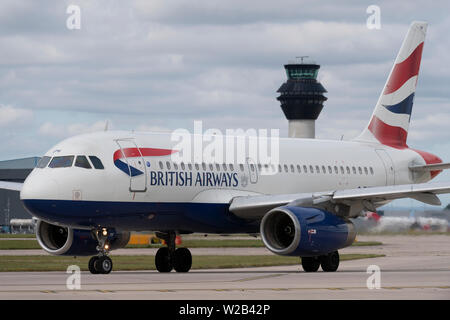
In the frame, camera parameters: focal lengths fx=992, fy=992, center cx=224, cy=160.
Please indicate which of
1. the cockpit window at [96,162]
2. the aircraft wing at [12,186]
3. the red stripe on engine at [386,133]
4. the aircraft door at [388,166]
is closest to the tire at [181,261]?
the cockpit window at [96,162]

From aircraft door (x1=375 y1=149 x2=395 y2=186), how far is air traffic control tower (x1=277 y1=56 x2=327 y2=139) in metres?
83.7

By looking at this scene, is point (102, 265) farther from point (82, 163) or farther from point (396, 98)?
point (396, 98)

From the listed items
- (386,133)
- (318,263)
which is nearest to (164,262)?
(318,263)

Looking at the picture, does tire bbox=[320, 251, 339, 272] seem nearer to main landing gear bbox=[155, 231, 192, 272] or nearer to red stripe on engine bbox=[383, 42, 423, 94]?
main landing gear bbox=[155, 231, 192, 272]

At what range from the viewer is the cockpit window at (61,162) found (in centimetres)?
3102

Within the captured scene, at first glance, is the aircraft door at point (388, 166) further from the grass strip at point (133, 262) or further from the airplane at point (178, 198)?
the grass strip at point (133, 262)

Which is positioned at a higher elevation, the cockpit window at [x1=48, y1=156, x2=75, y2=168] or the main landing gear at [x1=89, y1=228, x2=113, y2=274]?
the cockpit window at [x1=48, y1=156, x2=75, y2=168]

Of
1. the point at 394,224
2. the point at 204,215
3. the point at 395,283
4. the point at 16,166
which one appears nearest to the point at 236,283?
the point at 395,283

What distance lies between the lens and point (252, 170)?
3616cm

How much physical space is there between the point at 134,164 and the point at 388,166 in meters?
13.7

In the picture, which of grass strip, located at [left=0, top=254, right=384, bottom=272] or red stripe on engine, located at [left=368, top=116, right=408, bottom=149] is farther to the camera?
red stripe on engine, located at [left=368, top=116, right=408, bottom=149]

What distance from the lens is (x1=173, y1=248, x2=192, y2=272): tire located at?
3516 cm

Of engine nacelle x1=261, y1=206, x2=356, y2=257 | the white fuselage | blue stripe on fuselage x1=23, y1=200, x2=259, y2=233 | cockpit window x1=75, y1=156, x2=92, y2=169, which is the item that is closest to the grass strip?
blue stripe on fuselage x1=23, y1=200, x2=259, y2=233
